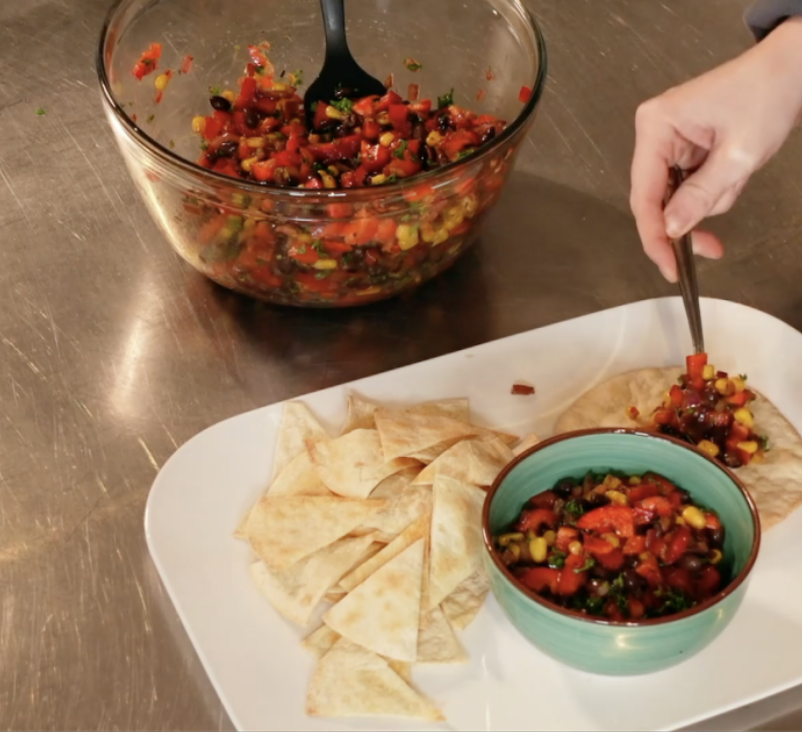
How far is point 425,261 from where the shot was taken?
5.78ft

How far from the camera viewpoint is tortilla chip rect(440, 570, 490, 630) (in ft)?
4.61

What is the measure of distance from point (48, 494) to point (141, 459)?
0.51 ft

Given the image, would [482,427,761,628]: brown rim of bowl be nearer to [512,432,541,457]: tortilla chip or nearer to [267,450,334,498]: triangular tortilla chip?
[512,432,541,457]: tortilla chip

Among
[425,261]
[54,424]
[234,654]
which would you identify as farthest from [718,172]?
[54,424]

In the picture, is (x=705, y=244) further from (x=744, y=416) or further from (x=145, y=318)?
(x=145, y=318)

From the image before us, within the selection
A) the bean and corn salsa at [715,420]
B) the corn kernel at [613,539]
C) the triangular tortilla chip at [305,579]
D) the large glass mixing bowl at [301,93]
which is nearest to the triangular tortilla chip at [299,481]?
the triangular tortilla chip at [305,579]

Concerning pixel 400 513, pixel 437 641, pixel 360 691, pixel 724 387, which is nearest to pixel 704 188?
pixel 724 387

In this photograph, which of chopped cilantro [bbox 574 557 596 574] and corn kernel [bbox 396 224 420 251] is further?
corn kernel [bbox 396 224 420 251]

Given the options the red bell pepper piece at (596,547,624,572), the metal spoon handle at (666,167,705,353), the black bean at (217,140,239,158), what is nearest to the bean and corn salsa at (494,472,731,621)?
the red bell pepper piece at (596,547,624,572)

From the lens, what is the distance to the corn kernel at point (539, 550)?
134 cm

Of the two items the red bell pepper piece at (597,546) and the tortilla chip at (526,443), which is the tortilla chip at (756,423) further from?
the red bell pepper piece at (597,546)

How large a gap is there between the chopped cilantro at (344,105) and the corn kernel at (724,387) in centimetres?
83

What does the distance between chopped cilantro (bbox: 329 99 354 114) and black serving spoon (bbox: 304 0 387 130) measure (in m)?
0.02

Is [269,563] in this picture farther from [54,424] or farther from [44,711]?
[54,424]
